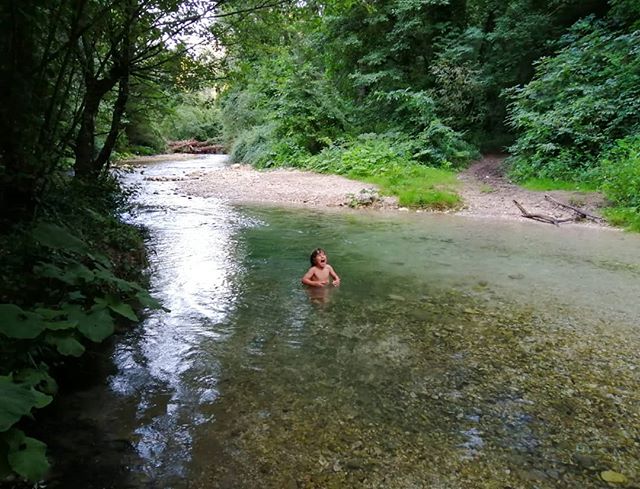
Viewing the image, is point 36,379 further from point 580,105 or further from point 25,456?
point 580,105

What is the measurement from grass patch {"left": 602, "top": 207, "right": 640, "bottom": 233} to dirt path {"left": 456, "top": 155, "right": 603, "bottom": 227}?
0.35m

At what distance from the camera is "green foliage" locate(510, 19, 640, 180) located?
14.2 metres

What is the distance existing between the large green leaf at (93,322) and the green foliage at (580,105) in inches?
565

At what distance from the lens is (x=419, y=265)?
768 centimetres

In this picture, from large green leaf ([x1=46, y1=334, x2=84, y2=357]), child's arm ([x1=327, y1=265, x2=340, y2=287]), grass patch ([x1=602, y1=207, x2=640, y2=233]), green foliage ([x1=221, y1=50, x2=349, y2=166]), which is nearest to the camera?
large green leaf ([x1=46, y1=334, x2=84, y2=357])

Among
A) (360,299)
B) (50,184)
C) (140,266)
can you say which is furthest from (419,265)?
(50,184)

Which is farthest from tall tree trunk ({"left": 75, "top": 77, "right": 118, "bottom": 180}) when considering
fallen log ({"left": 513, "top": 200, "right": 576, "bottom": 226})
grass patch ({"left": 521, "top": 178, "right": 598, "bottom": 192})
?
grass patch ({"left": 521, "top": 178, "right": 598, "bottom": 192})

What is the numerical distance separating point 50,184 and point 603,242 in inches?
385

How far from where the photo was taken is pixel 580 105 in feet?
48.3

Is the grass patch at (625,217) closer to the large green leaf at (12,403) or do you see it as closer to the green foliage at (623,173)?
the green foliage at (623,173)

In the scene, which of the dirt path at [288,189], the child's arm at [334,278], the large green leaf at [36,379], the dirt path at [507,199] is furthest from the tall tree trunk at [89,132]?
the dirt path at [507,199]

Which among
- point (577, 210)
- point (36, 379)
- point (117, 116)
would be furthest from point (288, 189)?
point (36, 379)

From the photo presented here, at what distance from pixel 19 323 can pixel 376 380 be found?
→ 257cm

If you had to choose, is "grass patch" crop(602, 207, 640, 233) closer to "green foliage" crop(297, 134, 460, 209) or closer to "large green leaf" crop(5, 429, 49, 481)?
"green foliage" crop(297, 134, 460, 209)
